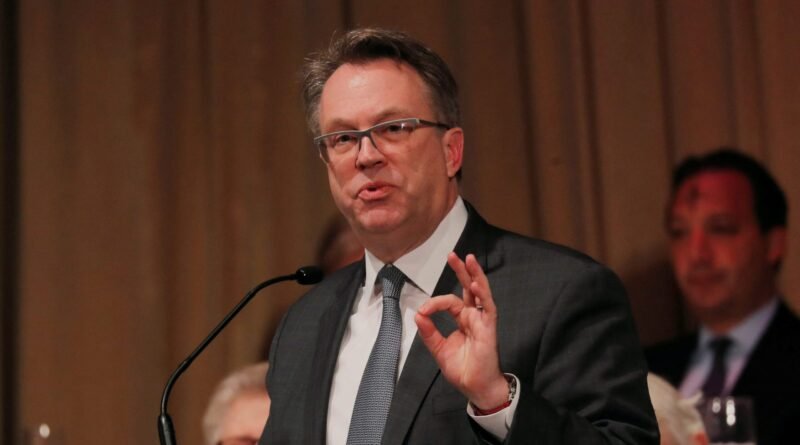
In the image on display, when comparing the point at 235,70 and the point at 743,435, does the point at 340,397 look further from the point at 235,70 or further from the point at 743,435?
the point at 235,70

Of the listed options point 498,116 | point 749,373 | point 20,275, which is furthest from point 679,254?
point 20,275

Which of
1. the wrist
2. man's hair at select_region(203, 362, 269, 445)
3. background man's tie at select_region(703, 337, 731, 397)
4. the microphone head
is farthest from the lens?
background man's tie at select_region(703, 337, 731, 397)

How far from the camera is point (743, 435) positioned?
308cm

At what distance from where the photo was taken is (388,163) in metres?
2.26

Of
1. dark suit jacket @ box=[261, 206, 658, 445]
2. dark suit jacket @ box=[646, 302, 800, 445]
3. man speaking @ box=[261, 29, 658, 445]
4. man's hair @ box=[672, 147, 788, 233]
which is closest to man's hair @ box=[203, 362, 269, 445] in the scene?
man speaking @ box=[261, 29, 658, 445]

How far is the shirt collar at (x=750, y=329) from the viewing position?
13.3ft

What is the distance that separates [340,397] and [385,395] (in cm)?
15

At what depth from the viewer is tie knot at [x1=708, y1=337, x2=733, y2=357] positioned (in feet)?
13.4

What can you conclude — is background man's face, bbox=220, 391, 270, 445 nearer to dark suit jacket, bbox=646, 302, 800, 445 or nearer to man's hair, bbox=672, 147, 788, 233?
dark suit jacket, bbox=646, 302, 800, 445

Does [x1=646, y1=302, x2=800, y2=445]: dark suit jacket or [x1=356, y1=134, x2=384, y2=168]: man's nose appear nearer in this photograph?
[x1=356, y1=134, x2=384, y2=168]: man's nose

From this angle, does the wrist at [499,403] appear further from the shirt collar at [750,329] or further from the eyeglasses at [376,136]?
the shirt collar at [750,329]

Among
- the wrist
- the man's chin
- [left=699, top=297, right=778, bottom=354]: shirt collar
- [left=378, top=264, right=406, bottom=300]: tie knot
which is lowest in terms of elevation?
[left=699, top=297, right=778, bottom=354]: shirt collar

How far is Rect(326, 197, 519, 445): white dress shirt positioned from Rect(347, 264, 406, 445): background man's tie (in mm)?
16

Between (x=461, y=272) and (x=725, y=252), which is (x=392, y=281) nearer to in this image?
(x=461, y=272)
